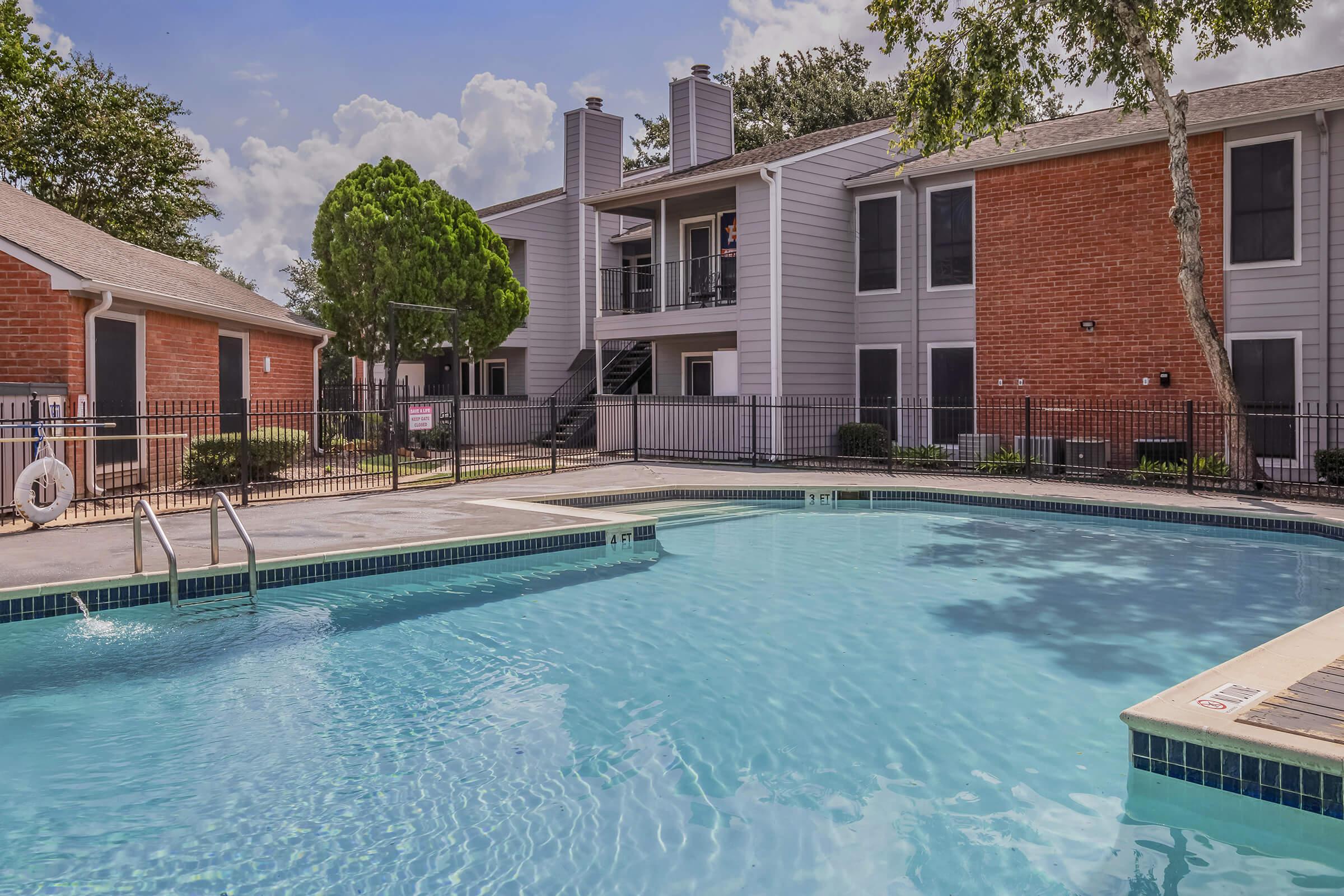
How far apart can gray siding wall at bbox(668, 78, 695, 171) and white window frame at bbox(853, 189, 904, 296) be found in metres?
4.98

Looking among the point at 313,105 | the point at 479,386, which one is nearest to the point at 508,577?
the point at 479,386

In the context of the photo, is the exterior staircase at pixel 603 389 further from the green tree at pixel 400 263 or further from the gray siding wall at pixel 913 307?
the gray siding wall at pixel 913 307

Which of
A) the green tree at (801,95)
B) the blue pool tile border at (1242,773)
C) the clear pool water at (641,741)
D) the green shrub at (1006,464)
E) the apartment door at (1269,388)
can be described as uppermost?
the green tree at (801,95)

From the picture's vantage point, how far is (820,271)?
18.8 m

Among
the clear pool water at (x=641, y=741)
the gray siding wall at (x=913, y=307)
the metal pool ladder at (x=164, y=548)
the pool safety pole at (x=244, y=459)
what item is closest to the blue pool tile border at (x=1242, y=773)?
the clear pool water at (x=641, y=741)

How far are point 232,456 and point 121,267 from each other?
11.8 feet

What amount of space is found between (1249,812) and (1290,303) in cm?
1326

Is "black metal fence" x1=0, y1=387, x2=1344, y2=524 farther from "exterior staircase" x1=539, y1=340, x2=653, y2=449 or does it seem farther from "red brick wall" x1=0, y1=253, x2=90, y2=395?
"red brick wall" x1=0, y1=253, x2=90, y2=395

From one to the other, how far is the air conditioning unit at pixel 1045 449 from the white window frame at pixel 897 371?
256cm

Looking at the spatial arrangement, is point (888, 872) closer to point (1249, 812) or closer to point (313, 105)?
point (1249, 812)

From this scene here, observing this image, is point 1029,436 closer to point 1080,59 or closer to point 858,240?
point 1080,59

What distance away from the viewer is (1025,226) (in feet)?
56.1

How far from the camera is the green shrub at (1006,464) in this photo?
1563cm

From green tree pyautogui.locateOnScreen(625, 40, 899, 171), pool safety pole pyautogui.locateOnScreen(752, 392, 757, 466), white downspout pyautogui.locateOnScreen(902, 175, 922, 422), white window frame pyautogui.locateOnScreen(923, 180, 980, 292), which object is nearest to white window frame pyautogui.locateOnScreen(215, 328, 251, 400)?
pool safety pole pyautogui.locateOnScreen(752, 392, 757, 466)
